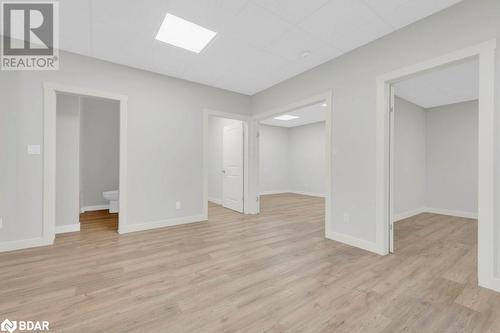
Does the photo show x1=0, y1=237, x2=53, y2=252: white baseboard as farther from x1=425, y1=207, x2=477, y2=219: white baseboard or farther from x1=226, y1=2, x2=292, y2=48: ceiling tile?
x1=425, y1=207, x2=477, y2=219: white baseboard

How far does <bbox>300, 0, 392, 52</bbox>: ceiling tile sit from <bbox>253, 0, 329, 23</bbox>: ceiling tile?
82 millimetres

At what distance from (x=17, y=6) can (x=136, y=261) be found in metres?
2.92

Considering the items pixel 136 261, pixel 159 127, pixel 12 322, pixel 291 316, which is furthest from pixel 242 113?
pixel 12 322

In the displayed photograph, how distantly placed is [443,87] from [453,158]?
1.91m

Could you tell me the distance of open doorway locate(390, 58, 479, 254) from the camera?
3973 mm

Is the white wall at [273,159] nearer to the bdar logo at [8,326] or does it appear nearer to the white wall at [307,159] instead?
the white wall at [307,159]

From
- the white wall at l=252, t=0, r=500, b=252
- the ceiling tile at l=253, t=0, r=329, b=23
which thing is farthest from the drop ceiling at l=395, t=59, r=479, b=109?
the ceiling tile at l=253, t=0, r=329, b=23

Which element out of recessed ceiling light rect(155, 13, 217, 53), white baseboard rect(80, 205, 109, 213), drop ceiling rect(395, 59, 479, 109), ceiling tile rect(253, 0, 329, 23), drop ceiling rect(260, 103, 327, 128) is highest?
drop ceiling rect(260, 103, 327, 128)

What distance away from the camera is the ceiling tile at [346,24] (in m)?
2.10

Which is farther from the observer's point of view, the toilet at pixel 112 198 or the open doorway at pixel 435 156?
the toilet at pixel 112 198

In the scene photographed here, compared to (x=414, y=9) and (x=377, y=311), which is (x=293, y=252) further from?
(x=414, y=9)

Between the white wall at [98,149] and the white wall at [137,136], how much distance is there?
7.88ft

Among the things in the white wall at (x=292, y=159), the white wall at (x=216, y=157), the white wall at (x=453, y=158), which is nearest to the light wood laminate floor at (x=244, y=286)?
the white wall at (x=453, y=158)

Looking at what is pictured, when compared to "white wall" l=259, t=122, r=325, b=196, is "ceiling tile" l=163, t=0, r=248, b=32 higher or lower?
higher
